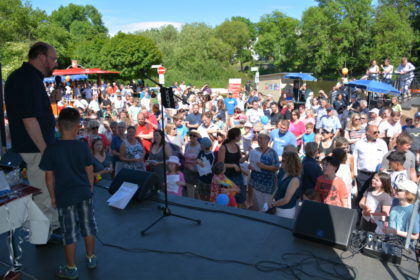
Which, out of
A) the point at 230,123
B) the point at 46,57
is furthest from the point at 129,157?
the point at 230,123

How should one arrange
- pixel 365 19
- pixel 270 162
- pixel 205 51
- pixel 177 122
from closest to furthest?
pixel 270 162 < pixel 177 122 < pixel 365 19 < pixel 205 51

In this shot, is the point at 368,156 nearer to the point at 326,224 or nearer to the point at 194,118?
the point at 326,224

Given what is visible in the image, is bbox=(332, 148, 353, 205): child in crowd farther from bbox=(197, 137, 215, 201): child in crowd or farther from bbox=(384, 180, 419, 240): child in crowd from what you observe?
bbox=(197, 137, 215, 201): child in crowd

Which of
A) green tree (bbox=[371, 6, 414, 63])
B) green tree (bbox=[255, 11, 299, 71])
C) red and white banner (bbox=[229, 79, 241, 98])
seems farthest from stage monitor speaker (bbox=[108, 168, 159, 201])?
green tree (bbox=[255, 11, 299, 71])

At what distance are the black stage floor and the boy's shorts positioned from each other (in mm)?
355

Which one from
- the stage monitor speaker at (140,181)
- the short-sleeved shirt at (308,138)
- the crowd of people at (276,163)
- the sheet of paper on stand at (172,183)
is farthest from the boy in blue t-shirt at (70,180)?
the short-sleeved shirt at (308,138)

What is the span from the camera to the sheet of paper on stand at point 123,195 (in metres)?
3.93

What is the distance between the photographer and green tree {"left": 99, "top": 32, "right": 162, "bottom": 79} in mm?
38844

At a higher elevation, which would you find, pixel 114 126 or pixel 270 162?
pixel 114 126

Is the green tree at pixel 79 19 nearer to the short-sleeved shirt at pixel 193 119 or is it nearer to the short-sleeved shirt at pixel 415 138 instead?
the short-sleeved shirt at pixel 193 119

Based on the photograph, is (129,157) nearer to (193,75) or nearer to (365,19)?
(193,75)

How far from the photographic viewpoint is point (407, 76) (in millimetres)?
12320

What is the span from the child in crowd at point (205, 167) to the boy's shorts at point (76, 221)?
2.73m

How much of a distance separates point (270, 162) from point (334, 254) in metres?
2.09
